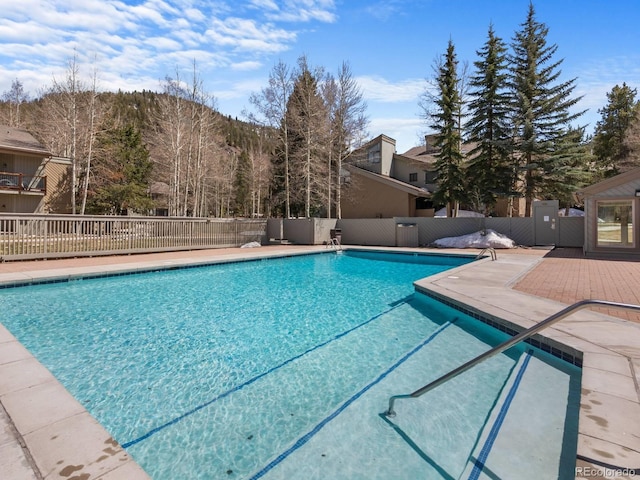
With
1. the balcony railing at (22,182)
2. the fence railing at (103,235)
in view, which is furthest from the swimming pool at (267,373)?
the balcony railing at (22,182)

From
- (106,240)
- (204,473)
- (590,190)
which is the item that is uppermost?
(590,190)

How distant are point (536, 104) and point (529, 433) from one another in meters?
21.5

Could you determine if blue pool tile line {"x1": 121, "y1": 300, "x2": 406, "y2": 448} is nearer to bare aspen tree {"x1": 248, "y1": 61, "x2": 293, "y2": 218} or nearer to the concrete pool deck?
the concrete pool deck

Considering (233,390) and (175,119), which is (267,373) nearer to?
(233,390)

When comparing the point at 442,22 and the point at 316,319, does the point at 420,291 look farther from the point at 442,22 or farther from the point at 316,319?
the point at 442,22

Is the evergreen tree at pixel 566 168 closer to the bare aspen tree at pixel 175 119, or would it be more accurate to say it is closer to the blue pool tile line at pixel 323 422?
the blue pool tile line at pixel 323 422

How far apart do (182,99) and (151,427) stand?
820 inches

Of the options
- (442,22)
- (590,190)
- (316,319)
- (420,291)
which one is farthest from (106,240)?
(590,190)

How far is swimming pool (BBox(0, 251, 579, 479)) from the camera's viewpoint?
246 centimetres

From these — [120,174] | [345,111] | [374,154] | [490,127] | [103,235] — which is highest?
[345,111]

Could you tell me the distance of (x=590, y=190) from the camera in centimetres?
1236

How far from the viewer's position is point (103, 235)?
471 inches

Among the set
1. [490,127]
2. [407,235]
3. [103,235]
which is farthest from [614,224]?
[103,235]

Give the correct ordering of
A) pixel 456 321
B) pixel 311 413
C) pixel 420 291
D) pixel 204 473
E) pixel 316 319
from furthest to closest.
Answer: pixel 420 291 → pixel 316 319 → pixel 456 321 → pixel 311 413 → pixel 204 473
